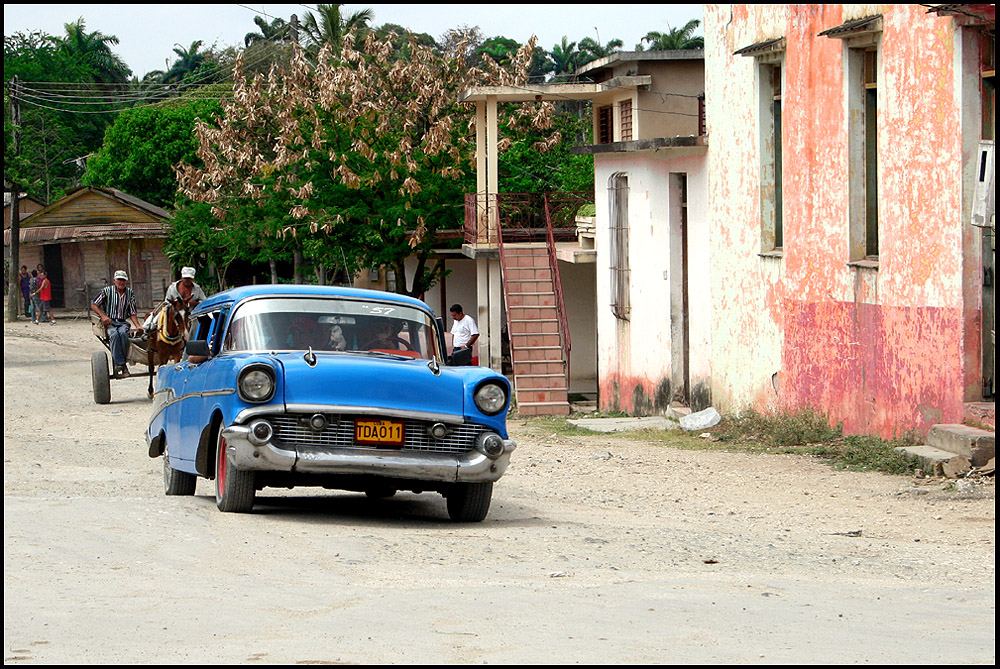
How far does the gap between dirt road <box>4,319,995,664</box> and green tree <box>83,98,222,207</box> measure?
38.4 m

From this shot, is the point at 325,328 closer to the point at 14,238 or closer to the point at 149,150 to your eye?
the point at 14,238

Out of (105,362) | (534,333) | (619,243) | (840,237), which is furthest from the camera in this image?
(534,333)

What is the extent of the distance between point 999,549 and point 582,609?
3.84 meters

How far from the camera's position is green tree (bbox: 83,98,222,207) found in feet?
165

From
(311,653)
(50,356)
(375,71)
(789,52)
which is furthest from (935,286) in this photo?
(50,356)

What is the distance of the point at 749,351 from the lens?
17312 millimetres

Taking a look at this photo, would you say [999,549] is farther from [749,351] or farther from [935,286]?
[749,351]

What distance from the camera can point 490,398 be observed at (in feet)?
30.2

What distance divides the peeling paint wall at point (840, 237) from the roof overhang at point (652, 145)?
275 millimetres

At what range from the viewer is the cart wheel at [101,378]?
A: 840 inches

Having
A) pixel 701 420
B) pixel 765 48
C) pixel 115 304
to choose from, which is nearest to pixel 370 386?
pixel 765 48

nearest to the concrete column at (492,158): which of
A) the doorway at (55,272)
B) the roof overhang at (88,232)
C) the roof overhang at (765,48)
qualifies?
the roof overhang at (765,48)

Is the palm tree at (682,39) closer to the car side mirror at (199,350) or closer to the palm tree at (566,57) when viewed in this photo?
the palm tree at (566,57)

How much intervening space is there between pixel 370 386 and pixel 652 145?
456 inches
